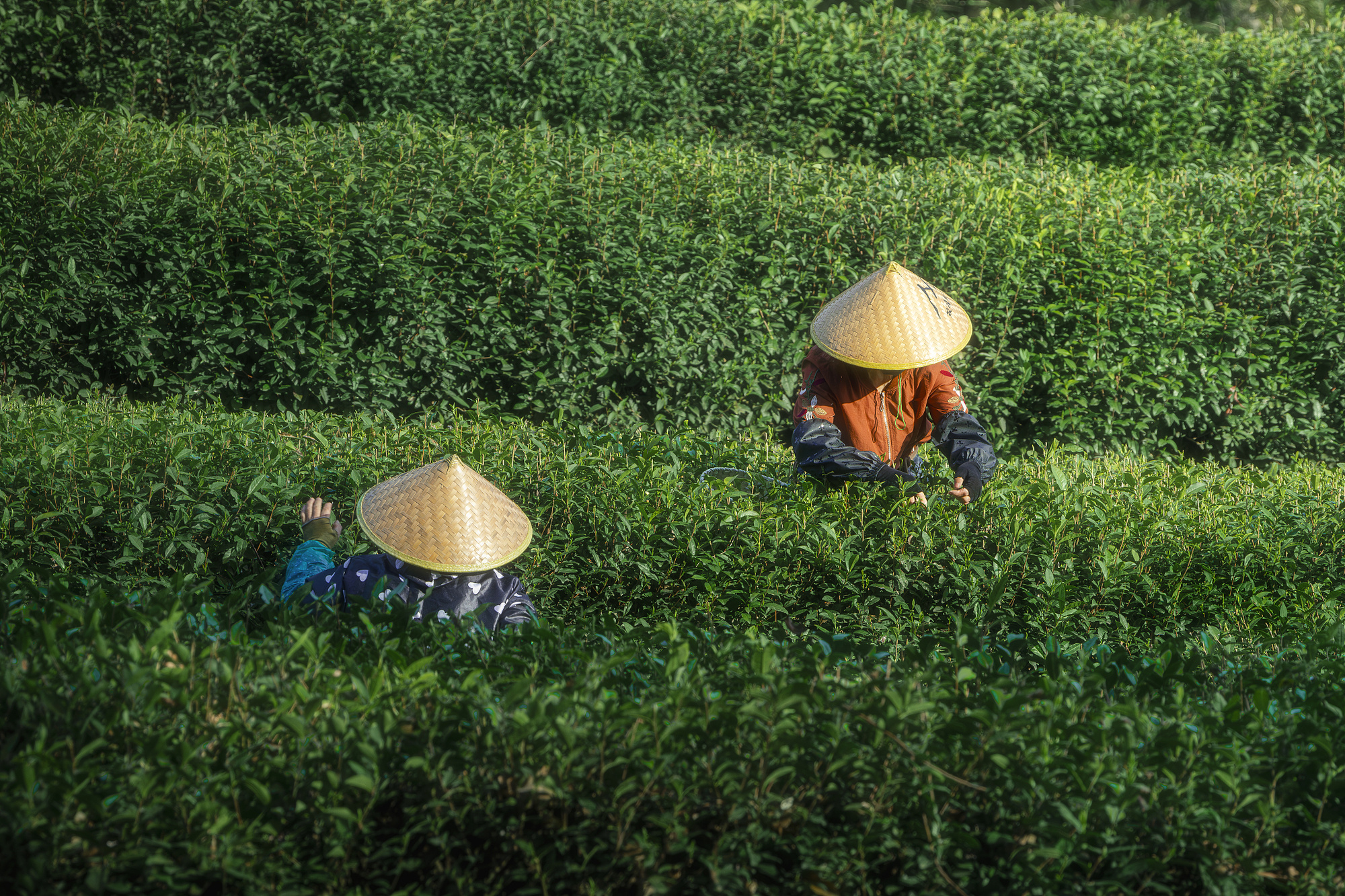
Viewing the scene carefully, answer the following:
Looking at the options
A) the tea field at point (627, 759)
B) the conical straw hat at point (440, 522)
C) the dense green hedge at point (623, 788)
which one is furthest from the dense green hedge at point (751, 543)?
the dense green hedge at point (623, 788)

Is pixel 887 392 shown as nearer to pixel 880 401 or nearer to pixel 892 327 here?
pixel 880 401

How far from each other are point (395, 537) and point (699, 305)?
11.3 feet

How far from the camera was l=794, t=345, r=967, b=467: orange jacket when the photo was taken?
13.8 ft

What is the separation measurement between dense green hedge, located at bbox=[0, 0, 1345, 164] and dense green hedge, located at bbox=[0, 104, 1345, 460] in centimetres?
137

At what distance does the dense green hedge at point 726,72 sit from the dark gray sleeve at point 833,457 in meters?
4.88

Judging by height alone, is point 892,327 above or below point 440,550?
above

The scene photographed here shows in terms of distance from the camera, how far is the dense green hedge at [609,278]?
580 centimetres

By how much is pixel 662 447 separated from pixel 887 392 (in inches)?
39.5

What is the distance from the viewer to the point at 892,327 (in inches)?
155

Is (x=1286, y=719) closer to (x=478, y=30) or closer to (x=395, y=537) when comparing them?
(x=395, y=537)

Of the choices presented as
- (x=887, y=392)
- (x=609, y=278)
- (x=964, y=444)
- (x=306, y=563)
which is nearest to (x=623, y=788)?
(x=306, y=563)

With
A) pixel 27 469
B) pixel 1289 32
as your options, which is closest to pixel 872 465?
pixel 27 469

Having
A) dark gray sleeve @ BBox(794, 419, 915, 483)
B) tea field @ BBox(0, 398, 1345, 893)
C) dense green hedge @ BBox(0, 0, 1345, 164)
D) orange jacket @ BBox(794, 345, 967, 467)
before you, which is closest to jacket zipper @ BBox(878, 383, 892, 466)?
orange jacket @ BBox(794, 345, 967, 467)

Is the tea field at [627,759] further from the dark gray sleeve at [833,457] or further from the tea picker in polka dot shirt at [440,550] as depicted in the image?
the dark gray sleeve at [833,457]
